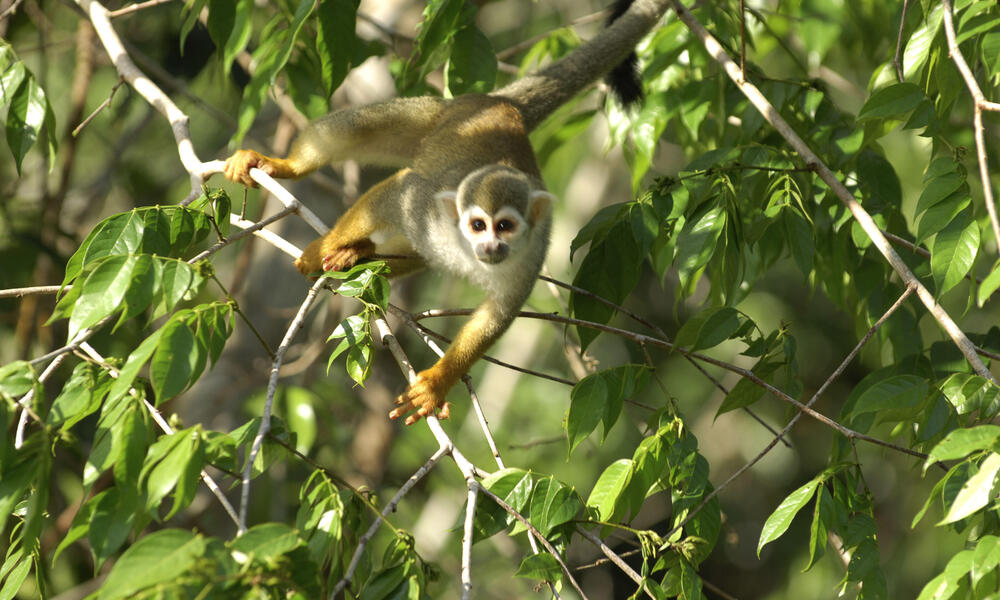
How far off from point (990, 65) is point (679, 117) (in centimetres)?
190

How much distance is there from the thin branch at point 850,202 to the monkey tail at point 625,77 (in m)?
0.99

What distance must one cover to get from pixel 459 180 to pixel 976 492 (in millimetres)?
2845

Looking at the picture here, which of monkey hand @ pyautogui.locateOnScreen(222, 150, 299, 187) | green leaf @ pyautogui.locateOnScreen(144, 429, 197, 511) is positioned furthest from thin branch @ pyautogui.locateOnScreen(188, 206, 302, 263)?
green leaf @ pyautogui.locateOnScreen(144, 429, 197, 511)

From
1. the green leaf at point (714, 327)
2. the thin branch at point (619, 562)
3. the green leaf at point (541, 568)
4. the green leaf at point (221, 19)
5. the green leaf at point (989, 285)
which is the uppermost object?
the green leaf at point (221, 19)

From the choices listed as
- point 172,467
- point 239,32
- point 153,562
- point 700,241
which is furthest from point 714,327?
point 239,32

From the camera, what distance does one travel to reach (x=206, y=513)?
6.34 meters

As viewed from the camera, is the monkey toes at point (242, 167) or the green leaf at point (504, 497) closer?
the green leaf at point (504, 497)

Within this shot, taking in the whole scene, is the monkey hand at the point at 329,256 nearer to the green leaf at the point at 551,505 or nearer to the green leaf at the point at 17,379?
the green leaf at the point at 551,505

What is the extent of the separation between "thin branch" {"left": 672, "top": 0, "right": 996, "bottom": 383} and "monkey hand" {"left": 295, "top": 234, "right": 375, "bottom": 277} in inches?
68.1

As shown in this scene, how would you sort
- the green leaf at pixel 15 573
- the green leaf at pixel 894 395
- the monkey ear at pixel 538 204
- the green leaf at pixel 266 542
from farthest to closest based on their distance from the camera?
the monkey ear at pixel 538 204 < the green leaf at pixel 894 395 < the green leaf at pixel 15 573 < the green leaf at pixel 266 542

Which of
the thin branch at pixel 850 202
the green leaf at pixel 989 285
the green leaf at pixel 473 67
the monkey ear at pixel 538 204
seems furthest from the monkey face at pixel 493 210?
the green leaf at pixel 989 285

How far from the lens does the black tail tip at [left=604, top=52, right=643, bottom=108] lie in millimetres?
4767

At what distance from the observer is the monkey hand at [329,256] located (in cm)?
396

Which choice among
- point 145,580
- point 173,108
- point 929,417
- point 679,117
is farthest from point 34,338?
point 929,417
